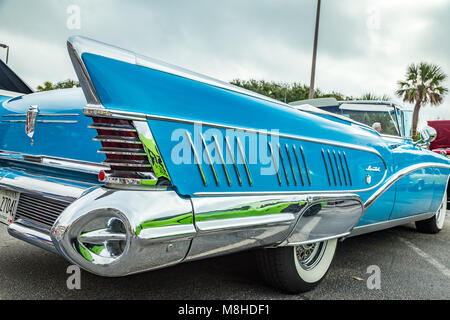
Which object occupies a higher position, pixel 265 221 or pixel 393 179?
pixel 393 179

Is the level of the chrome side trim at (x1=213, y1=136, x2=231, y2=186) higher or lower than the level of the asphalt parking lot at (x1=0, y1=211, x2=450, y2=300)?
higher

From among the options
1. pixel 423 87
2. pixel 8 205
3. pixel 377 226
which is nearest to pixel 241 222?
pixel 8 205

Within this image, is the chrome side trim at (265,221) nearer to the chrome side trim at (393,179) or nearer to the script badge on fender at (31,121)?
the chrome side trim at (393,179)

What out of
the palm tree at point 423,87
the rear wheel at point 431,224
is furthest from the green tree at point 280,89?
the rear wheel at point 431,224

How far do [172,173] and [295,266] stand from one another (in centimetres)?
119

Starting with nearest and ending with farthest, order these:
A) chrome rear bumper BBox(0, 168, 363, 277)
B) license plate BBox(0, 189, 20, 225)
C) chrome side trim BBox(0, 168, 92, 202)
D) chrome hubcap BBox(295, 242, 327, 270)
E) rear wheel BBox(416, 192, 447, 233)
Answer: chrome rear bumper BBox(0, 168, 363, 277), chrome side trim BBox(0, 168, 92, 202), license plate BBox(0, 189, 20, 225), chrome hubcap BBox(295, 242, 327, 270), rear wheel BBox(416, 192, 447, 233)

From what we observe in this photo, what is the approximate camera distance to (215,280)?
8.98 feet

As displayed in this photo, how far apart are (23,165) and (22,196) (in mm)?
305

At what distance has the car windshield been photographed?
4.01 m

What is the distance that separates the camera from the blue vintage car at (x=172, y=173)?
1638 mm

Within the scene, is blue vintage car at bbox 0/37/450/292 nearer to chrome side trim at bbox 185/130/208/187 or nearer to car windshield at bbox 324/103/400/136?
chrome side trim at bbox 185/130/208/187

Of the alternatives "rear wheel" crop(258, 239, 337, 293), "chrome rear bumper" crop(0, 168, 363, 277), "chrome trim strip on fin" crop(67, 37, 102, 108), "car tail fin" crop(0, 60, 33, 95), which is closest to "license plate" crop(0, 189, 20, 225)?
"chrome rear bumper" crop(0, 168, 363, 277)

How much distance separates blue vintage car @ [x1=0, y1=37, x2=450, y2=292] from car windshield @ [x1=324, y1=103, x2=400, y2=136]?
1.12 meters

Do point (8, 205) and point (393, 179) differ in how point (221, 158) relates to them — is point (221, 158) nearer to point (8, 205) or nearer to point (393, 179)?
point (8, 205)
